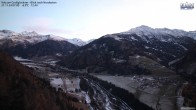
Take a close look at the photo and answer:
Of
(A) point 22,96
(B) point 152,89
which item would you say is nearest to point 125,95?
(B) point 152,89

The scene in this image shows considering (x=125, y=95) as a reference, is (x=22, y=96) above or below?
above

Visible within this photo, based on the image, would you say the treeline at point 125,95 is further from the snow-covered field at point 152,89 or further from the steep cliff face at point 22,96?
the steep cliff face at point 22,96

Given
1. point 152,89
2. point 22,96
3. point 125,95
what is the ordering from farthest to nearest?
point 152,89 < point 125,95 < point 22,96

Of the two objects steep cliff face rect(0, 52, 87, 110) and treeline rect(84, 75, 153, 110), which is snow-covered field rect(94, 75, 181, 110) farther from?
steep cliff face rect(0, 52, 87, 110)

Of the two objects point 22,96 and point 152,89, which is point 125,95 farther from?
point 22,96

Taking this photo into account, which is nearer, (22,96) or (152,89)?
(22,96)

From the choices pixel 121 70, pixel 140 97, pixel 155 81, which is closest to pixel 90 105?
pixel 140 97

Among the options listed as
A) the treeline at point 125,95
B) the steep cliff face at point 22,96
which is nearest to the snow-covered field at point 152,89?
the treeline at point 125,95

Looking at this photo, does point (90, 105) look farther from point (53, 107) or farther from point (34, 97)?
point (34, 97)

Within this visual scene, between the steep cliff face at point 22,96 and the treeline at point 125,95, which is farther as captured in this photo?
the treeline at point 125,95
